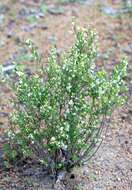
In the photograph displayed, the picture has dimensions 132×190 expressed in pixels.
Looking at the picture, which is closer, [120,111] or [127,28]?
[120,111]

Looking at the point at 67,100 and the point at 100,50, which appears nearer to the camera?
the point at 67,100

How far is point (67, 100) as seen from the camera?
3.86 meters

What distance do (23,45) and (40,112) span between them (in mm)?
2653

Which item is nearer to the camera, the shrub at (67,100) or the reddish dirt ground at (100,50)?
the shrub at (67,100)

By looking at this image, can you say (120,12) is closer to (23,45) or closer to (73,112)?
(23,45)

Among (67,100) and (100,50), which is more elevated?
(67,100)

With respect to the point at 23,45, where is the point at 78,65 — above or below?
above

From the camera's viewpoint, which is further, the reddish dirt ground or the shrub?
the reddish dirt ground

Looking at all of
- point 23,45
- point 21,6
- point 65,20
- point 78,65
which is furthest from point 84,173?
point 21,6

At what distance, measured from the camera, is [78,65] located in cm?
369

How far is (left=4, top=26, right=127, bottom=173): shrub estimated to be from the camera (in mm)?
3682

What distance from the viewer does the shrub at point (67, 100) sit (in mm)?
3682

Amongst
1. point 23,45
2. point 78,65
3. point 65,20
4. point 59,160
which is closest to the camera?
point 78,65

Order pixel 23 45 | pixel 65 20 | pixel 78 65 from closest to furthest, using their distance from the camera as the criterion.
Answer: pixel 78 65, pixel 23 45, pixel 65 20
